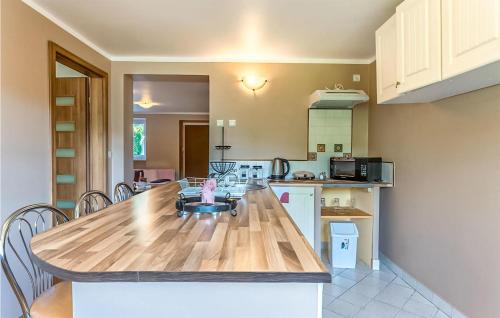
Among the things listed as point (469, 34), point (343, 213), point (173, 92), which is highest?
point (173, 92)

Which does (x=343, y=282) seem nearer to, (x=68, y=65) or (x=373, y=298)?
(x=373, y=298)

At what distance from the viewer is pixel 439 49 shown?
1679 millimetres

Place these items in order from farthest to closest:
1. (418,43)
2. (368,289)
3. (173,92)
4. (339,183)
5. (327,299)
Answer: (173,92), (339,183), (368,289), (327,299), (418,43)

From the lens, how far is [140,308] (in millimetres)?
837

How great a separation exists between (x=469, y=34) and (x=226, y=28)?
1.96 meters

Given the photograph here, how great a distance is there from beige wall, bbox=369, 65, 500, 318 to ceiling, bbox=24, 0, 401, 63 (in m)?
0.89

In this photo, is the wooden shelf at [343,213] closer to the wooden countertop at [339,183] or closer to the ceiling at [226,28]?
the wooden countertop at [339,183]

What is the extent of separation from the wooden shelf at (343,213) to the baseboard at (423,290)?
0.49 m

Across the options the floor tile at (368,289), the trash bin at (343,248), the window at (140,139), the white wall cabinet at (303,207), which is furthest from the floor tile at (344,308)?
the window at (140,139)

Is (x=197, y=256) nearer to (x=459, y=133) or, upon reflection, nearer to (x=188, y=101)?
(x=459, y=133)

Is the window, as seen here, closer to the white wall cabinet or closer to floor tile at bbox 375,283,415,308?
the white wall cabinet

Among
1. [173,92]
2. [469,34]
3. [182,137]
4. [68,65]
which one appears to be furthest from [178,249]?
[182,137]

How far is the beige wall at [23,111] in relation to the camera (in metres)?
2.11

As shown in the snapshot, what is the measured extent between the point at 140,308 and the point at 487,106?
83.7 inches
